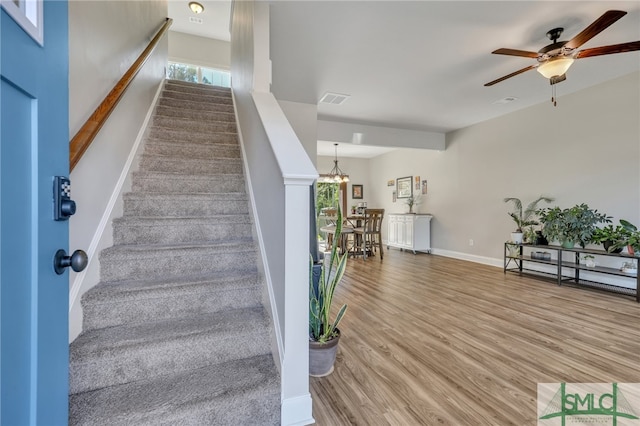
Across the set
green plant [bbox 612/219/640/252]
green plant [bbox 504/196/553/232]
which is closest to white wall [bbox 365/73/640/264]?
green plant [bbox 504/196/553/232]

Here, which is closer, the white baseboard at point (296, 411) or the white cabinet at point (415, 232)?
the white baseboard at point (296, 411)

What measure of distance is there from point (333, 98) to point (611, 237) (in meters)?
3.89

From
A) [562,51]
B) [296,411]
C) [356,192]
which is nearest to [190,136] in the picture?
[296,411]

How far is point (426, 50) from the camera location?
9.55 feet

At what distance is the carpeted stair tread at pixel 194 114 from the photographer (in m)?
2.99

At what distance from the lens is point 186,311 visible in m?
1.54

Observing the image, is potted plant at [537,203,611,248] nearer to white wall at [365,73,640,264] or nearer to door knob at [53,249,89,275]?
white wall at [365,73,640,264]

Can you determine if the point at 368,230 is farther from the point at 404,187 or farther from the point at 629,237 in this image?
the point at 629,237

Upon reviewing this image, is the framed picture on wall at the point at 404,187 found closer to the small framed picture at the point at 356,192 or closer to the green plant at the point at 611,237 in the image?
the small framed picture at the point at 356,192

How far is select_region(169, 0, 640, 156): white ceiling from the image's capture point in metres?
2.32

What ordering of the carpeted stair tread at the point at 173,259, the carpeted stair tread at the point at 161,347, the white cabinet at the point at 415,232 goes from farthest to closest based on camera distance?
the white cabinet at the point at 415,232 < the carpeted stair tread at the point at 173,259 < the carpeted stair tread at the point at 161,347

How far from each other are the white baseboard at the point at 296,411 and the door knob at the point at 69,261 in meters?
0.98

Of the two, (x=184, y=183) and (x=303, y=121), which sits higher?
(x=303, y=121)

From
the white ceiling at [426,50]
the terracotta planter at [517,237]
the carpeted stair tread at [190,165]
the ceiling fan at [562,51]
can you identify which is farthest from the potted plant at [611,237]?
the carpeted stair tread at [190,165]
